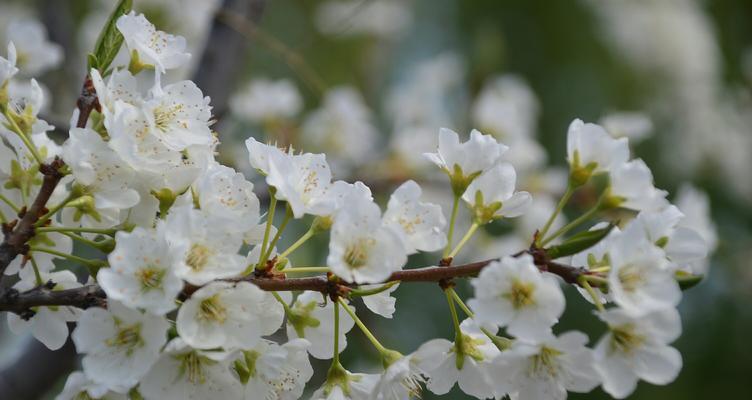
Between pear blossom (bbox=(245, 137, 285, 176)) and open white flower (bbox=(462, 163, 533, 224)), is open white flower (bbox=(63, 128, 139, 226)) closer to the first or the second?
pear blossom (bbox=(245, 137, 285, 176))

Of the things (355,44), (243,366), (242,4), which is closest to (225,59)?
(242,4)

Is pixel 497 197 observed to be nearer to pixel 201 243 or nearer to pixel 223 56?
pixel 201 243

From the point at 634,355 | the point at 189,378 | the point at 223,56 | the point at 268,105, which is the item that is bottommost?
the point at 268,105

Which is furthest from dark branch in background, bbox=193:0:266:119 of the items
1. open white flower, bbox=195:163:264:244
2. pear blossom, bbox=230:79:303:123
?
open white flower, bbox=195:163:264:244

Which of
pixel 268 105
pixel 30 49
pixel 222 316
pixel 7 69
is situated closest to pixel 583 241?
pixel 222 316

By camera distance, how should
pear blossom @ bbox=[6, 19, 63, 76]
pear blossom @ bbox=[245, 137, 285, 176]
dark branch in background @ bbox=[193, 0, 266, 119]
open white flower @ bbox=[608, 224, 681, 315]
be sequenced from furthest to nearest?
dark branch in background @ bbox=[193, 0, 266, 119] < pear blossom @ bbox=[6, 19, 63, 76] < pear blossom @ bbox=[245, 137, 285, 176] < open white flower @ bbox=[608, 224, 681, 315]

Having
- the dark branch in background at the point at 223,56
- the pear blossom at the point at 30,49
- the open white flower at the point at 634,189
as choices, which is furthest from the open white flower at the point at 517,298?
the dark branch in background at the point at 223,56

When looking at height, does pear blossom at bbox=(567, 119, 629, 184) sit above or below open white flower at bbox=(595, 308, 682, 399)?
above
